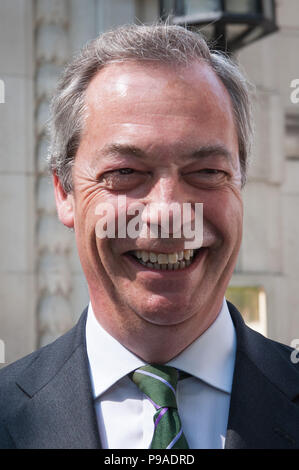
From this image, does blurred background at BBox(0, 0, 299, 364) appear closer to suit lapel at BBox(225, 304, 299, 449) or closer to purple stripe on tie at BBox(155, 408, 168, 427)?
suit lapel at BBox(225, 304, 299, 449)

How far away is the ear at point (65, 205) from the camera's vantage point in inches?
87.7

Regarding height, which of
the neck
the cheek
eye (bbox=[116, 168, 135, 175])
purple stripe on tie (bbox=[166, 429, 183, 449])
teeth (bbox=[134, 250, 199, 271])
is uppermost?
eye (bbox=[116, 168, 135, 175])

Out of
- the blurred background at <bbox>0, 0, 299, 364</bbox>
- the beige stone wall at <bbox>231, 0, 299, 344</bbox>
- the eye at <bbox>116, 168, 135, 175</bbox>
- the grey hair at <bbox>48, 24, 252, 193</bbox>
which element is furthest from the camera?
the beige stone wall at <bbox>231, 0, 299, 344</bbox>

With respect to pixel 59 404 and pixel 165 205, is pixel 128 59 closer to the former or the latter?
pixel 165 205

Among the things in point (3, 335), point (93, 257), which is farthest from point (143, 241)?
point (3, 335)

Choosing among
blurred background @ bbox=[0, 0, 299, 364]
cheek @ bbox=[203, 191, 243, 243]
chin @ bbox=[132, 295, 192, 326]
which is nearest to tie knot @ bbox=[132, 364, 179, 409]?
chin @ bbox=[132, 295, 192, 326]

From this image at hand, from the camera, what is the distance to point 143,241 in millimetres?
1924

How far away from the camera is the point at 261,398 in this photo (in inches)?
78.0

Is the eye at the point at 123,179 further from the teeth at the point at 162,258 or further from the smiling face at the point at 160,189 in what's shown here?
the teeth at the point at 162,258

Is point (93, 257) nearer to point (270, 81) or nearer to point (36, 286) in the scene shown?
point (36, 286)

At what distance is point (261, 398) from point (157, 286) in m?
0.39

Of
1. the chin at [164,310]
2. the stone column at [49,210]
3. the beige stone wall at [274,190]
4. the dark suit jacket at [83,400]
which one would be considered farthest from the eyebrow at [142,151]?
the beige stone wall at [274,190]

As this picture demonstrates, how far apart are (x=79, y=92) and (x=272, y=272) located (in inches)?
157

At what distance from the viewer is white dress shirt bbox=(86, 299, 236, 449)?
1926 mm
